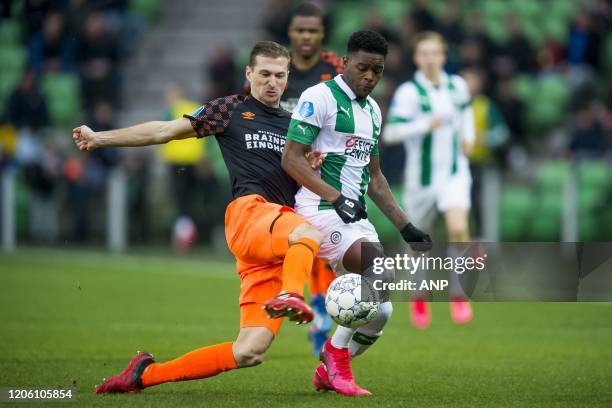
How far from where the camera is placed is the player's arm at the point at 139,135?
6719mm

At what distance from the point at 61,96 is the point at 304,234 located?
1622 centimetres

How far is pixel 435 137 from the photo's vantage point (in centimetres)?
1167

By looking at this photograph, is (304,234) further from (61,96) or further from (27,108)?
(61,96)

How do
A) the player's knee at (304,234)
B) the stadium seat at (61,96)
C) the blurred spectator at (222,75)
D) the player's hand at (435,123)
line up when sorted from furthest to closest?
the stadium seat at (61,96), the blurred spectator at (222,75), the player's hand at (435,123), the player's knee at (304,234)

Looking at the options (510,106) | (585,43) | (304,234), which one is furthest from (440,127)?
(585,43)

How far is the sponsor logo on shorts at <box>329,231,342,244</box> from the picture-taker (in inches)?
275

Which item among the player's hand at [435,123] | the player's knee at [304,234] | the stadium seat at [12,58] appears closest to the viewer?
the player's knee at [304,234]

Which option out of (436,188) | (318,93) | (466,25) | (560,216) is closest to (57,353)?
(318,93)

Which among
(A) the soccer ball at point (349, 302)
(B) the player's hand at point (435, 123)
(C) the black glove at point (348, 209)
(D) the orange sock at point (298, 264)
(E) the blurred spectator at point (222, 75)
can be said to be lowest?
(A) the soccer ball at point (349, 302)

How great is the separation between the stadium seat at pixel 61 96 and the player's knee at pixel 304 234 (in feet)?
52.3

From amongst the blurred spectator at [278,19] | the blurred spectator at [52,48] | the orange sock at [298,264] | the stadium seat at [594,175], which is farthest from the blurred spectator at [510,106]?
the orange sock at [298,264]

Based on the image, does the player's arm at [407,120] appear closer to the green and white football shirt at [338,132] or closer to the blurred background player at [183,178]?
the green and white football shirt at [338,132]

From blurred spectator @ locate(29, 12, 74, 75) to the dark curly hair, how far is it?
15307mm

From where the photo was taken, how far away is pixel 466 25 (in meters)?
19.8
